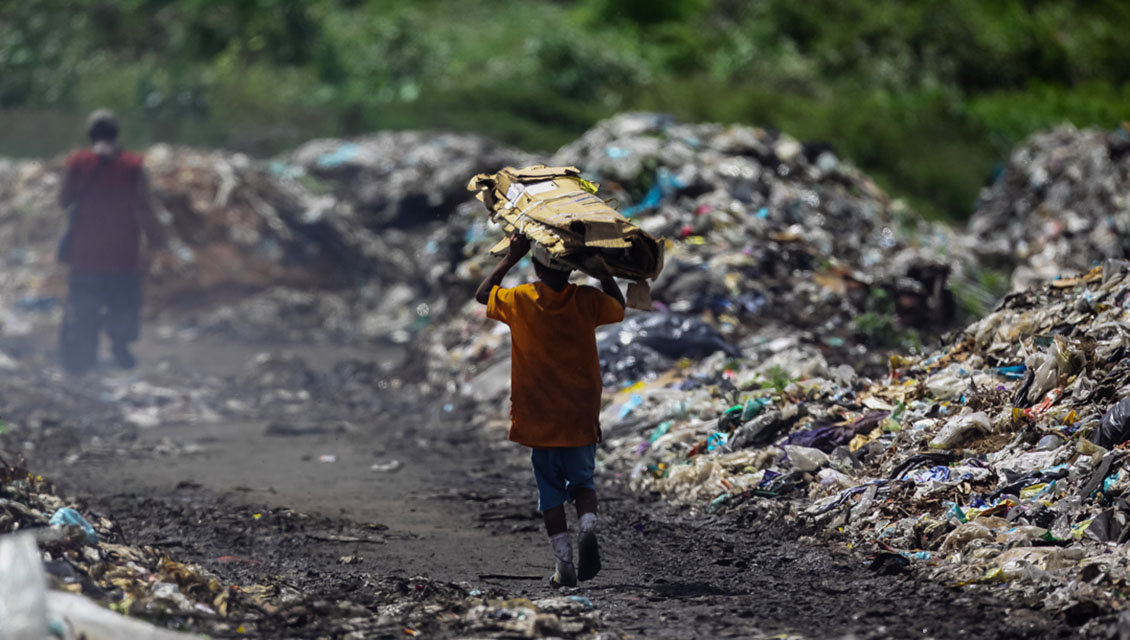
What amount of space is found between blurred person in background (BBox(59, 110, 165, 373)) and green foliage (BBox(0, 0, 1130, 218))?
18.3ft

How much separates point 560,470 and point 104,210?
548cm

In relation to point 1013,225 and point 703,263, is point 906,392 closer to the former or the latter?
point 703,263

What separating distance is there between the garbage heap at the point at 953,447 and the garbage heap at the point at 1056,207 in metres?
5.05

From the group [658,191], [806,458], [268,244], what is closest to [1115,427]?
[806,458]

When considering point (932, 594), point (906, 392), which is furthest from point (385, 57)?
point (932, 594)

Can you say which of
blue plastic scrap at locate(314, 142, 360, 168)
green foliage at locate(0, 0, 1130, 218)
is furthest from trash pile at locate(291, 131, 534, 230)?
green foliage at locate(0, 0, 1130, 218)

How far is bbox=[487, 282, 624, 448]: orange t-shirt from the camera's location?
166 inches

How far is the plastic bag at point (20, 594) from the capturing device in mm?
2803

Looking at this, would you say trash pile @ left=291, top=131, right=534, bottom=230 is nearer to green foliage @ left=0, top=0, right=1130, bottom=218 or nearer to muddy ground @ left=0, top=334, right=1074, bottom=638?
green foliage @ left=0, top=0, right=1130, bottom=218

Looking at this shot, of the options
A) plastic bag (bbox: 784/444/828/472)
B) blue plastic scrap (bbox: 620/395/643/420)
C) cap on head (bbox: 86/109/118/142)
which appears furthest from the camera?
cap on head (bbox: 86/109/118/142)

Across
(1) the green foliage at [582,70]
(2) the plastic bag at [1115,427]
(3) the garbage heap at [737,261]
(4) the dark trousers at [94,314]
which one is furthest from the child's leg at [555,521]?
(1) the green foliage at [582,70]

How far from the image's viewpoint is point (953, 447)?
511cm

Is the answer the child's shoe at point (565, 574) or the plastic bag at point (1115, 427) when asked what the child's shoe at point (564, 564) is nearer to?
the child's shoe at point (565, 574)

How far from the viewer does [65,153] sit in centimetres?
1362
